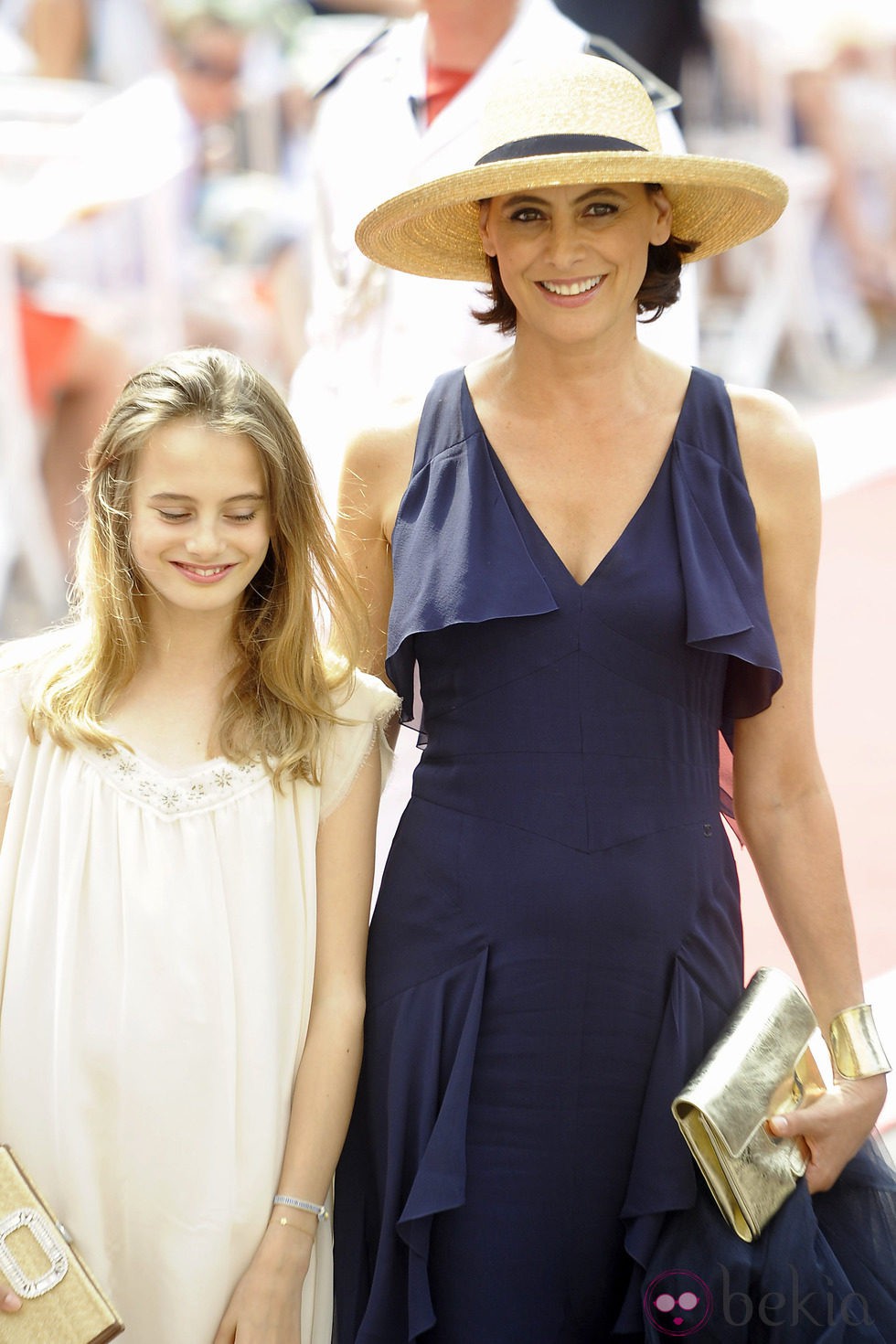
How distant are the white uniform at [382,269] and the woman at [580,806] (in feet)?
2.54

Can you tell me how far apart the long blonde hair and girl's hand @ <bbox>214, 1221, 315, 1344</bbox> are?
529 mm

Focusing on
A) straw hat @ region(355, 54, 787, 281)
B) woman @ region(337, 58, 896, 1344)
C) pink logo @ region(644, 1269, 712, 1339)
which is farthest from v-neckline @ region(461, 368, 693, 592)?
pink logo @ region(644, 1269, 712, 1339)

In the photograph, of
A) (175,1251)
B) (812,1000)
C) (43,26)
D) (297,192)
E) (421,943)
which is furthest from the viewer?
(297,192)

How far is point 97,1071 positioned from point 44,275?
202 inches

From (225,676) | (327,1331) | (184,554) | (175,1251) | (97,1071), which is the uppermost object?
(184,554)

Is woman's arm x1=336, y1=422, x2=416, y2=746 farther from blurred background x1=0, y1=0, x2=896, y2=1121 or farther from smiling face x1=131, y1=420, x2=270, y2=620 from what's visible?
blurred background x1=0, y1=0, x2=896, y2=1121

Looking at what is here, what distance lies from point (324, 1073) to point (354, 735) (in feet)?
1.33

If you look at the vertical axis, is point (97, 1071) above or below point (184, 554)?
below

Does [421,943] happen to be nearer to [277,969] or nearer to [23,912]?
[277,969]

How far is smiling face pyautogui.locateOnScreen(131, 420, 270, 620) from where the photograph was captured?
1.92 m

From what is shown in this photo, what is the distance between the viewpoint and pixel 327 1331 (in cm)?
195

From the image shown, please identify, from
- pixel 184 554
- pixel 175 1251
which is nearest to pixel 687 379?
pixel 184 554

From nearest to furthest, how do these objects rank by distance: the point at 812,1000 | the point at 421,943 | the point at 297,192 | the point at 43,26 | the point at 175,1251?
the point at 175,1251 → the point at 421,943 → the point at 812,1000 → the point at 43,26 → the point at 297,192

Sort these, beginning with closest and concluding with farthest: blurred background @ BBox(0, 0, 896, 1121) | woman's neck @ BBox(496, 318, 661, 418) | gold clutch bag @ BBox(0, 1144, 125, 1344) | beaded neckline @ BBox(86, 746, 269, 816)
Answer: gold clutch bag @ BBox(0, 1144, 125, 1344) < beaded neckline @ BBox(86, 746, 269, 816) < woman's neck @ BBox(496, 318, 661, 418) < blurred background @ BBox(0, 0, 896, 1121)
